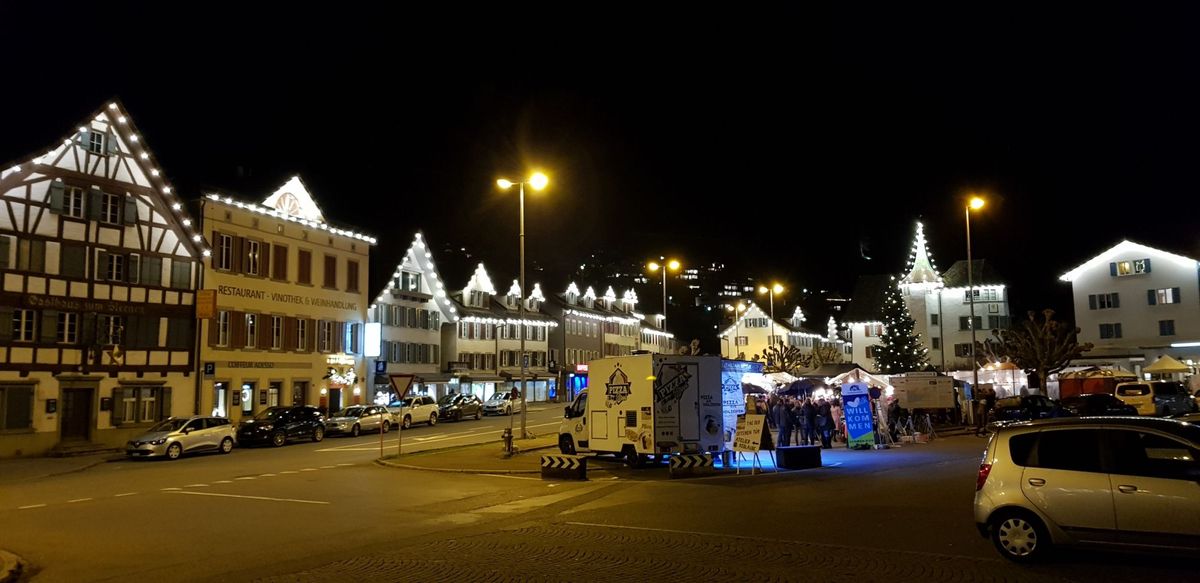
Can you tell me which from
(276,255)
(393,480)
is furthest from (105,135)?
(393,480)

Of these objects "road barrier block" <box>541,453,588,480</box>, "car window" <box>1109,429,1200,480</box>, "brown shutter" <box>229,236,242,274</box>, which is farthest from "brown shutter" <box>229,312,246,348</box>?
"car window" <box>1109,429,1200,480</box>

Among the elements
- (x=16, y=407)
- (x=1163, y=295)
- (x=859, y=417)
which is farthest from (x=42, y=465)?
(x=1163, y=295)

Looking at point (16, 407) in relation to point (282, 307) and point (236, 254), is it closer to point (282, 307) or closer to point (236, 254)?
point (236, 254)

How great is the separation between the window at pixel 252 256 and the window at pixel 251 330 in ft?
7.06

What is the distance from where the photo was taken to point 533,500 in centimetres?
1642

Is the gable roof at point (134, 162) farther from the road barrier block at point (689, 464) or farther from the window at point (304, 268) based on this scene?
the road barrier block at point (689, 464)

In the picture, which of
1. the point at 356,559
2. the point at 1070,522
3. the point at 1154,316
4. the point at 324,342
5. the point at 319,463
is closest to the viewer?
the point at 1070,522

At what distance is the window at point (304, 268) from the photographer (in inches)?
1762

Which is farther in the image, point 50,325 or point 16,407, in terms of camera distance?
point 50,325

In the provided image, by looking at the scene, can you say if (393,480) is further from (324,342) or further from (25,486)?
(324,342)

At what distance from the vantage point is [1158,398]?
121 feet

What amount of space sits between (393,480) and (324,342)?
27.8 meters

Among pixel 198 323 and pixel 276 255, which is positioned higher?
pixel 276 255

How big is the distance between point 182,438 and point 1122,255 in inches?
2429
